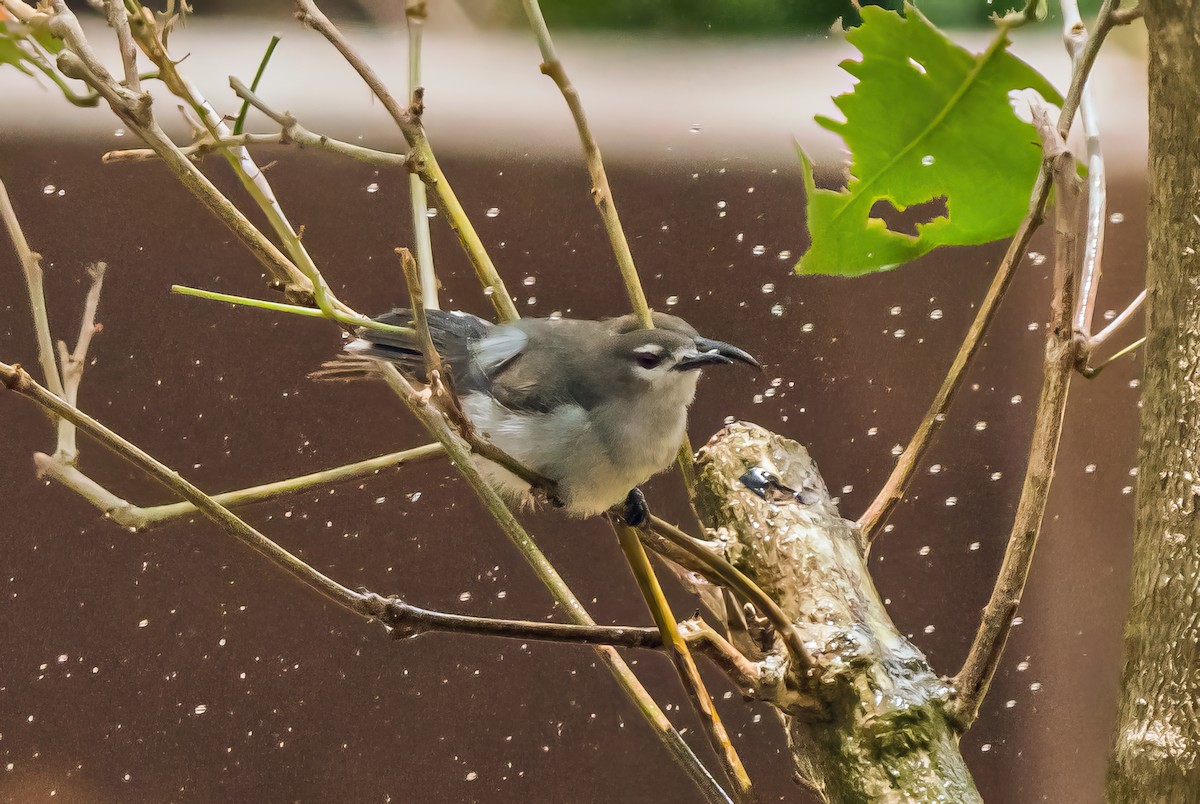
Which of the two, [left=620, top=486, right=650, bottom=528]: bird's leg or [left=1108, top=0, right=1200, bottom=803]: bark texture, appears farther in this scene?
[left=620, top=486, right=650, bottom=528]: bird's leg

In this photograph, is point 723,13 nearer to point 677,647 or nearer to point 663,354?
point 663,354

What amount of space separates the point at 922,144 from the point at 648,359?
0.24 meters

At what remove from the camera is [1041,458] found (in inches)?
20.2

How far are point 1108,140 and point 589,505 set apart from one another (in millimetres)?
731

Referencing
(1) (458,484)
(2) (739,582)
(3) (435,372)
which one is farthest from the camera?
(1) (458,484)

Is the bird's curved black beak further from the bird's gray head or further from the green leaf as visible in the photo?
the green leaf

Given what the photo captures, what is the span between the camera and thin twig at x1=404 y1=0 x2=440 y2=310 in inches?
18.0

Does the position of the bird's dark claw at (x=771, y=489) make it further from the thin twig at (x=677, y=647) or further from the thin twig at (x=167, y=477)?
the thin twig at (x=167, y=477)

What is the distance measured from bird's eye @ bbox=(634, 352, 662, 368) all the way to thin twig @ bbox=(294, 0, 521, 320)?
83 mm

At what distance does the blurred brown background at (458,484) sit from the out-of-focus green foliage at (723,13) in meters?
0.03

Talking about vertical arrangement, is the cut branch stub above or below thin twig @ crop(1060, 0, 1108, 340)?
below

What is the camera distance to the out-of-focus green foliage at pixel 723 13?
0.94 metres

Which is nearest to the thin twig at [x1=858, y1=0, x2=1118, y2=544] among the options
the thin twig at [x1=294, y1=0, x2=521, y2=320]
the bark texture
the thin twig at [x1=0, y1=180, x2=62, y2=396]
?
the bark texture

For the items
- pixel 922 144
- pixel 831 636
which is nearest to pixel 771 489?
pixel 831 636
